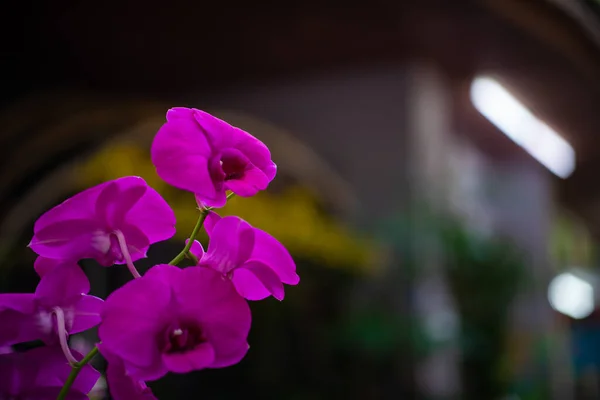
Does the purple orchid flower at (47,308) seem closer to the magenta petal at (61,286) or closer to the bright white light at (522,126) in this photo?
the magenta petal at (61,286)

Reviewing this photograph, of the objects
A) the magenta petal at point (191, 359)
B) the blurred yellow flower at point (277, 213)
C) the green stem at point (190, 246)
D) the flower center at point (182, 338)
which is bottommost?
the magenta petal at point (191, 359)

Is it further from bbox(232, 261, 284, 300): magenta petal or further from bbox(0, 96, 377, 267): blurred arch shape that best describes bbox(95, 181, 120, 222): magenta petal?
bbox(0, 96, 377, 267): blurred arch shape

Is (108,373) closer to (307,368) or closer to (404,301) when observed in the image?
(307,368)

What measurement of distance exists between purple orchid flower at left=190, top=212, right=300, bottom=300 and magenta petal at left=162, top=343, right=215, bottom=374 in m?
0.04

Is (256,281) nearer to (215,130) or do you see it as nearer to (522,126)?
(215,130)

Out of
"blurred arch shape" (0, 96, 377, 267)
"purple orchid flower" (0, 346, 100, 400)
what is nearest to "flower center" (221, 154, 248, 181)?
"purple orchid flower" (0, 346, 100, 400)

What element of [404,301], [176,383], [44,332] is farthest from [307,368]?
[44,332]

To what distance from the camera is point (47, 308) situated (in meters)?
0.30

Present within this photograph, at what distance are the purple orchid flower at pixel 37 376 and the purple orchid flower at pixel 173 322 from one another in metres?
0.05

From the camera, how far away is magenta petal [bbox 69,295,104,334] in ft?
1.02

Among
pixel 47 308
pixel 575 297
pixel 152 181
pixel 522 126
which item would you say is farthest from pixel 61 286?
pixel 575 297

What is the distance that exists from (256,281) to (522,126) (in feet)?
17.5

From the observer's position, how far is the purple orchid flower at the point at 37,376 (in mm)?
284

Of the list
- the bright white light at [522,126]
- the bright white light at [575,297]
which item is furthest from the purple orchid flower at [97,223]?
the bright white light at [575,297]
